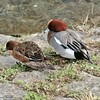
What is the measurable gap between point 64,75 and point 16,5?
202 inches

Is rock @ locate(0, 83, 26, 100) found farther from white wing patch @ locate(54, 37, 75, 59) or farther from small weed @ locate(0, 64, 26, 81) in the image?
white wing patch @ locate(54, 37, 75, 59)

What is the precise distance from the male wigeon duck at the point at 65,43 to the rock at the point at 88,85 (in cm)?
59

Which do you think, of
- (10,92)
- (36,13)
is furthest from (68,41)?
(36,13)

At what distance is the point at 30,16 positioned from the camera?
10664 mm

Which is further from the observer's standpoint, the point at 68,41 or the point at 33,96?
the point at 68,41

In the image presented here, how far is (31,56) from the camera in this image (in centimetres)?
657

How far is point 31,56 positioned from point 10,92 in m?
0.88

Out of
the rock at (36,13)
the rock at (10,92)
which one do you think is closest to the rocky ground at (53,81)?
the rock at (10,92)

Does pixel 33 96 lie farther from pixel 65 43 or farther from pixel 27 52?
pixel 65 43

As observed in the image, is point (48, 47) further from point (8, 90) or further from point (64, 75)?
point (8, 90)

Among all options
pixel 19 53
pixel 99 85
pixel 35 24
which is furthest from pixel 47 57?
pixel 35 24

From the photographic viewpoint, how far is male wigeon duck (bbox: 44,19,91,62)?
6828 mm

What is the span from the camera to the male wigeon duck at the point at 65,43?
6828 millimetres

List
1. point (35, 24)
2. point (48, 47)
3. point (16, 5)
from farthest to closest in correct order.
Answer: point (16, 5)
point (35, 24)
point (48, 47)
